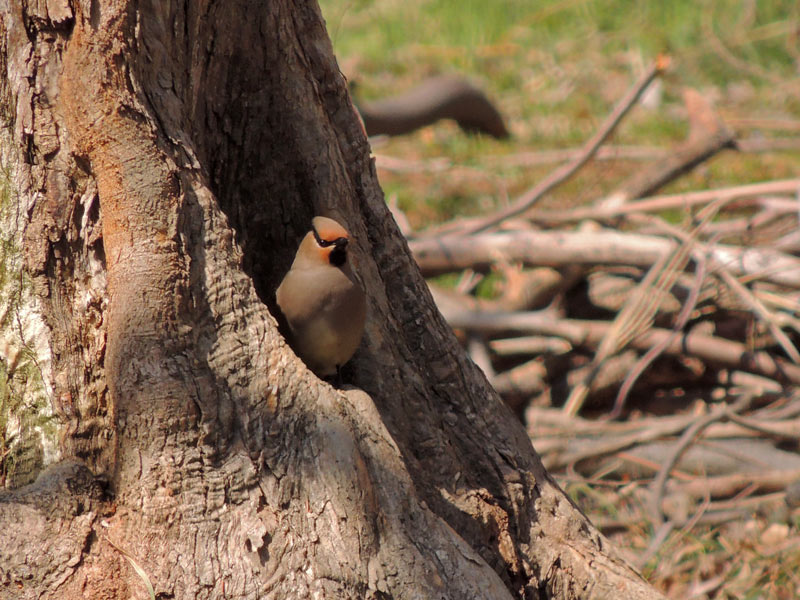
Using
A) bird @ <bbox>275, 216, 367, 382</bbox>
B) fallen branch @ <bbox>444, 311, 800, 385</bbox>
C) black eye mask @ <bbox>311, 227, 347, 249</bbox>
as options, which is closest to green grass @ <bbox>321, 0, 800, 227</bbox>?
fallen branch @ <bbox>444, 311, 800, 385</bbox>

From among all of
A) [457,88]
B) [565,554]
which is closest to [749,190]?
[457,88]

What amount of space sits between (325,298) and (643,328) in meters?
2.98

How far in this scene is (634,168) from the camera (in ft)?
27.9

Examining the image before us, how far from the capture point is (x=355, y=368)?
319 centimetres

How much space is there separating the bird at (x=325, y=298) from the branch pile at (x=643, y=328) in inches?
93.1

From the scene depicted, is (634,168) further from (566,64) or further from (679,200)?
(679,200)

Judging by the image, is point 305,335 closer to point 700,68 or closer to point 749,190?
point 749,190

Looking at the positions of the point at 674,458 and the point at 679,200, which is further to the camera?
the point at 679,200

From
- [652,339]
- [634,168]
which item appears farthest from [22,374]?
[634,168]

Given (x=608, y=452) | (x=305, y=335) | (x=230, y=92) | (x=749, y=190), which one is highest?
(x=230, y=92)

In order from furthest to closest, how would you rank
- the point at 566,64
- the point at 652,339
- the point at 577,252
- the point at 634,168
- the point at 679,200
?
the point at 566,64
the point at 634,168
the point at 679,200
the point at 577,252
the point at 652,339

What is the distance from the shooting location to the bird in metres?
3.02

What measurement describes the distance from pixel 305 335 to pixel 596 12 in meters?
8.02

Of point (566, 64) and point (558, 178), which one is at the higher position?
point (566, 64)
